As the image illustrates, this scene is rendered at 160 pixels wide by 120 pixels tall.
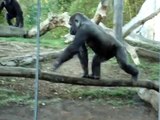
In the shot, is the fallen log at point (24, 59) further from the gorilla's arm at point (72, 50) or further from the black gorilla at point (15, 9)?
the black gorilla at point (15, 9)

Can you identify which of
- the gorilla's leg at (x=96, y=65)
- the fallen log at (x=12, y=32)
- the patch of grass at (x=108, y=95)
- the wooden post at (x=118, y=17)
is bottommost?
the patch of grass at (x=108, y=95)

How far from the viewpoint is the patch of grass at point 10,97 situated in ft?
10.9

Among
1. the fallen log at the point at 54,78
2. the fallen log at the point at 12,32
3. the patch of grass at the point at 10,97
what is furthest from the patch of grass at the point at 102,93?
the fallen log at the point at 12,32

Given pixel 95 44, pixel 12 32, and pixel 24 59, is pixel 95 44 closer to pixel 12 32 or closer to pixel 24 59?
pixel 24 59

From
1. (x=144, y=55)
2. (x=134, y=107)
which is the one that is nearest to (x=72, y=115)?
(x=134, y=107)

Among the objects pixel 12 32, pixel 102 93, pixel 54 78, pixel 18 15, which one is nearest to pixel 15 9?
pixel 18 15

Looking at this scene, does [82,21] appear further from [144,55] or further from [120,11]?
[144,55]

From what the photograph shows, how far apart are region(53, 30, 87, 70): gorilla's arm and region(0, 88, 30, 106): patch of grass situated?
0.54m

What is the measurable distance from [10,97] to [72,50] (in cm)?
76

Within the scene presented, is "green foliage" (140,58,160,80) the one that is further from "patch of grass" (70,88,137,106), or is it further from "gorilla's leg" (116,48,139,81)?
"gorilla's leg" (116,48,139,81)

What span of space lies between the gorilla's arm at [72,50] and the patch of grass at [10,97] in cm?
54

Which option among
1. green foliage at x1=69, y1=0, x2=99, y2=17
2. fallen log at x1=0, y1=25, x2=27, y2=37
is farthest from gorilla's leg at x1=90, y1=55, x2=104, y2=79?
green foliage at x1=69, y1=0, x2=99, y2=17

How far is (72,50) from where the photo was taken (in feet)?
9.95

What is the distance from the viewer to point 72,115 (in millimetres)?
3244
